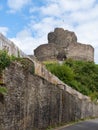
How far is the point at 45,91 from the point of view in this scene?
76.5 feet

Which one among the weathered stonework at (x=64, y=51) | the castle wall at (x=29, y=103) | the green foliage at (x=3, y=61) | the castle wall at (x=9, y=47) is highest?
the weathered stonework at (x=64, y=51)

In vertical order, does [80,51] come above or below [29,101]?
above

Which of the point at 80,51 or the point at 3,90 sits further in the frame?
the point at 80,51

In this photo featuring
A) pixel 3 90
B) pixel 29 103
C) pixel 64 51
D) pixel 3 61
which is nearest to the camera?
pixel 3 61

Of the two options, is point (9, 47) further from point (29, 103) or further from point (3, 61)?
point (3, 61)

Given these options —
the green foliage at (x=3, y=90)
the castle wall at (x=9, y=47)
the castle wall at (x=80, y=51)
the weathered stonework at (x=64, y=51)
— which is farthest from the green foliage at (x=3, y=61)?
the castle wall at (x=80, y=51)

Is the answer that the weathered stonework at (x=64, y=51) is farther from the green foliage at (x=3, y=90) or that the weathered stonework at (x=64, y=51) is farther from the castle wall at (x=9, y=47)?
the green foliage at (x=3, y=90)

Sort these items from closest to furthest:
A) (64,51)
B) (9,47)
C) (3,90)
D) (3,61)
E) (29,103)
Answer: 1. (3,61)
2. (3,90)
3. (9,47)
4. (29,103)
5. (64,51)

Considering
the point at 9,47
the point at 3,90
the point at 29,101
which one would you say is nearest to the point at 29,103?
Result: the point at 29,101

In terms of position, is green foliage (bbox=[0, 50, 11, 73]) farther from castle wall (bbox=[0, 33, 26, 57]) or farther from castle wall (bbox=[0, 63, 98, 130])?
castle wall (bbox=[0, 33, 26, 57])

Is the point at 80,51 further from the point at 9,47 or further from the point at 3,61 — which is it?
the point at 3,61

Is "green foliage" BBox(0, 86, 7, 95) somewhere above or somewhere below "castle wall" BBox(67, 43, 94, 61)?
below

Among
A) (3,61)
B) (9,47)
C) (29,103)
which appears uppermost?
(9,47)

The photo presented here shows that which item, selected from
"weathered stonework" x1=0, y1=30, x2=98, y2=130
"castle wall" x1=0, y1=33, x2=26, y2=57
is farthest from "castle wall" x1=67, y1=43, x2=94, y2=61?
"castle wall" x1=0, y1=33, x2=26, y2=57
